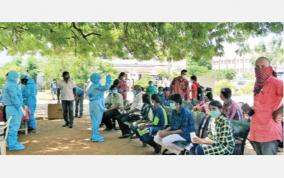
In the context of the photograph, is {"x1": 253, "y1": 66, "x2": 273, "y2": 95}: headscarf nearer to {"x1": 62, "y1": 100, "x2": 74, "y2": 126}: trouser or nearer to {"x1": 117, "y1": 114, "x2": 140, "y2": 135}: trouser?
{"x1": 117, "y1": 114, "x2": 140, "y2": 135}: trouser

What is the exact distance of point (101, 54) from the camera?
9703mm

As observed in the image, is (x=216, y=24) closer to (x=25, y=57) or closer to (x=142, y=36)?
(x=142, y=36)

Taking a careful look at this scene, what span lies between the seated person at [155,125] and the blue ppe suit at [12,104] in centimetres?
198

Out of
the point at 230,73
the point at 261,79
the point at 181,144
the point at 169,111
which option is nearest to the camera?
the point at 261,79

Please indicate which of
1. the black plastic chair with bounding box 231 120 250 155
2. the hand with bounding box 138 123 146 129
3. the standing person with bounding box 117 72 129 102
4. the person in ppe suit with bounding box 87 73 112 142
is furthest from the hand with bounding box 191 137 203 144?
the standing person with bounding box 117 72 129 102

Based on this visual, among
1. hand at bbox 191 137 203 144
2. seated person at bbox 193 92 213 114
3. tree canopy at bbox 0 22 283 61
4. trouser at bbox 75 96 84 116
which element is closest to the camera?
hand at bbox 191 137 203 144

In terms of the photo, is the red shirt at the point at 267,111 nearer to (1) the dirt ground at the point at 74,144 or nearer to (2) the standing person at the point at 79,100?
(1) the dirt ground at the point at 74,144

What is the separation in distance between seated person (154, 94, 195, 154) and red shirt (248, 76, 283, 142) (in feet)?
3.17

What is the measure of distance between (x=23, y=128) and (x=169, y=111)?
332 centimetres

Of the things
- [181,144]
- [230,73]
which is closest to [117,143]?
[181,144]

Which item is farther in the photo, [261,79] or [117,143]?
[117,143]

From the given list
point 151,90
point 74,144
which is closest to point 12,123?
point 74,144

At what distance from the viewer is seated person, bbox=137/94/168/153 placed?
5.57m

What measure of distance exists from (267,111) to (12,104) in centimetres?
393
